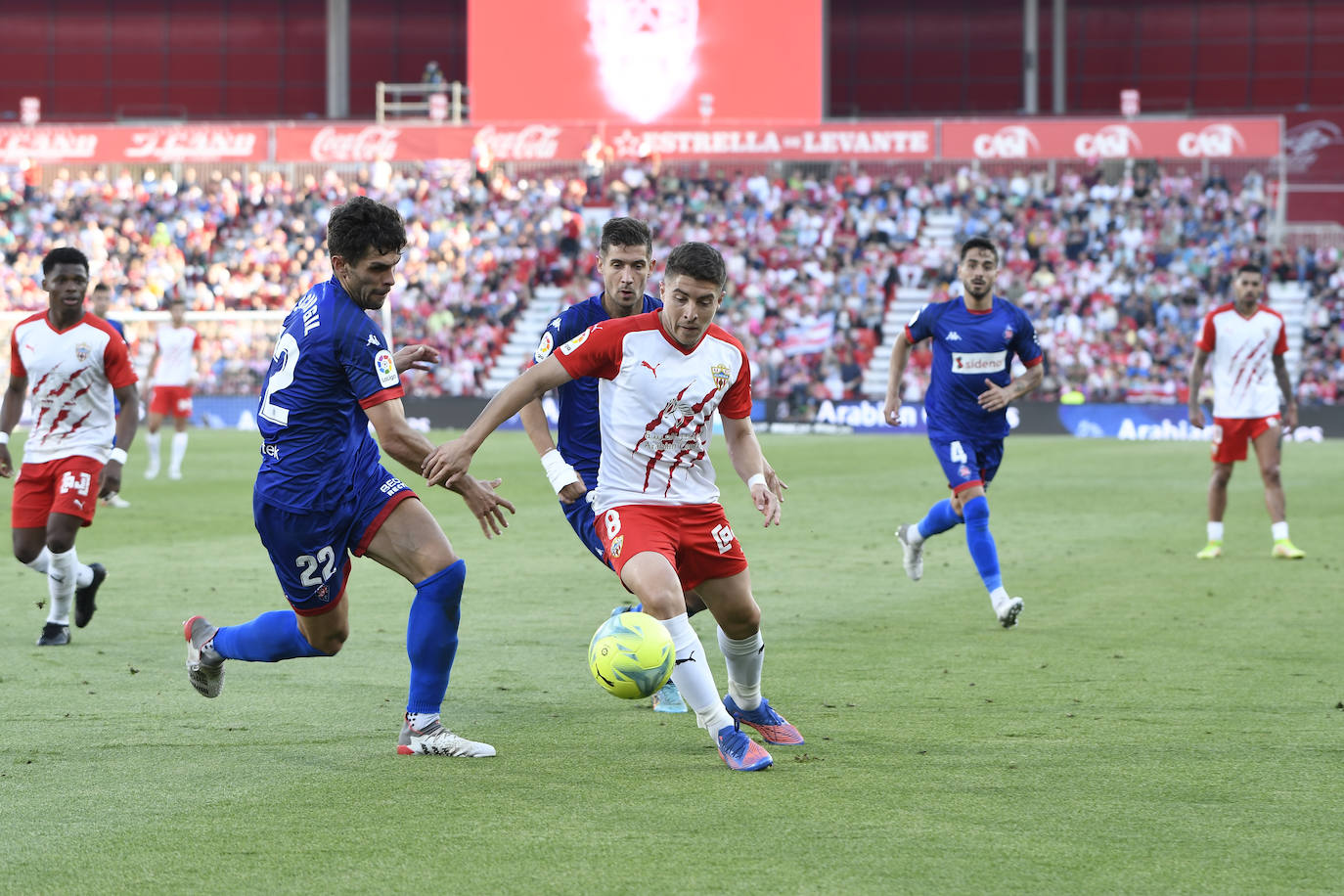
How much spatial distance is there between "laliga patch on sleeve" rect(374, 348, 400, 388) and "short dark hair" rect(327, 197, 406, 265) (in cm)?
38

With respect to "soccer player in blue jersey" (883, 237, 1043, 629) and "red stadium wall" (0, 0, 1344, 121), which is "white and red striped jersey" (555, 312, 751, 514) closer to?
"soccer player in blue jersey" (883, 237, 1043, 629)

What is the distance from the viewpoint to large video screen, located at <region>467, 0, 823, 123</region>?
1581 inches

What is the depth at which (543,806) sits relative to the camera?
527 centimetres

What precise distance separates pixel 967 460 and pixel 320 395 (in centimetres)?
538

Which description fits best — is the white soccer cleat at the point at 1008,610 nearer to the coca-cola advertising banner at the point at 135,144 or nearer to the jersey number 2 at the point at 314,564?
the jersey number 2 at the point at 314,564

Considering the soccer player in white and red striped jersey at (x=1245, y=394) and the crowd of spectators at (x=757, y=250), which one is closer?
the soccer player in white and red striped jersey at (x=1245, y=394)

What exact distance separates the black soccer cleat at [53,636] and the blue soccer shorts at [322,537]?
330 cm

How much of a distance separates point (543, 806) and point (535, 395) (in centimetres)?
165

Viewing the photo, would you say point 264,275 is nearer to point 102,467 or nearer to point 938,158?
point 938,158

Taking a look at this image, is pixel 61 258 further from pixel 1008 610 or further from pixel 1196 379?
pixel 1196 379

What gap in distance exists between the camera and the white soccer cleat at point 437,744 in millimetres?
6098

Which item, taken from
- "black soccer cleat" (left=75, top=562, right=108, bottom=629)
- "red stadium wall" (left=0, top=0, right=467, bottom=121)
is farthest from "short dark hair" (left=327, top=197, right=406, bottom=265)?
"red stadium wall" (left=0, top=0, right=467, bottom=121)

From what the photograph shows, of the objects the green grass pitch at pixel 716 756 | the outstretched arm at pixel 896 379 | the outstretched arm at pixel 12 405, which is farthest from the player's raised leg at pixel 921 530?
the outstretched arm at pixel 12 405

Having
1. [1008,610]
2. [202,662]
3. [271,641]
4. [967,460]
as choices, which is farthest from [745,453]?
[967,460]
